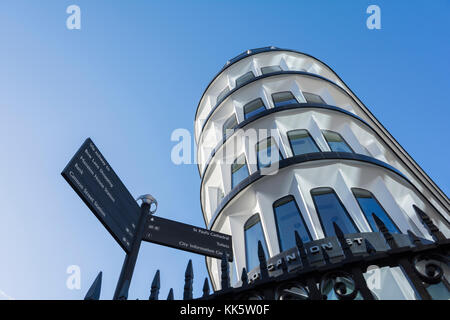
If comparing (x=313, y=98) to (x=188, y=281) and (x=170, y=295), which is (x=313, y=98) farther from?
(x=170, y=295)

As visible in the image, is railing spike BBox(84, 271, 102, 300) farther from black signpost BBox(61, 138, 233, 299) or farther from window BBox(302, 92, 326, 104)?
window BBox(302, 92, 326, 104)

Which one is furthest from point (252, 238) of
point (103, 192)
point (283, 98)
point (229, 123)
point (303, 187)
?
point (283, 98)

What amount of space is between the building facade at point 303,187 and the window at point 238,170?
45 millimetres

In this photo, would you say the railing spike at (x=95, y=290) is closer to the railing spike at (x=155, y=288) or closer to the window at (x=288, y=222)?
the railing spike at (x=155, y=288)

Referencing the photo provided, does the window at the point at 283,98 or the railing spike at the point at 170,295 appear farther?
the window at the point at 283,98

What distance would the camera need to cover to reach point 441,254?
2.84 m

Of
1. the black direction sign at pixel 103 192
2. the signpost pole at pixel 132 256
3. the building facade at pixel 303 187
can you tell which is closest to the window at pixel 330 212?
the building facade at pixel 303 187

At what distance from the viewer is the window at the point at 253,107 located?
14.8 metres

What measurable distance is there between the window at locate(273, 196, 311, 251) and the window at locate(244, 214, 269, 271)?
0.62 metres

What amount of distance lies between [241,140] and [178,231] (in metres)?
8.46

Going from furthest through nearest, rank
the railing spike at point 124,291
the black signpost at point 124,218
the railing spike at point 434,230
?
the black signpost at point 124,218 < the railing spike at point 124,291 < the railing spike at point 434,230

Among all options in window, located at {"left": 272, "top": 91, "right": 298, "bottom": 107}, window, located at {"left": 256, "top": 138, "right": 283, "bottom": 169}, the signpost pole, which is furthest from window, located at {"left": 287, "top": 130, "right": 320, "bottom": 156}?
the signpost pole

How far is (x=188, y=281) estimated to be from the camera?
348 cm

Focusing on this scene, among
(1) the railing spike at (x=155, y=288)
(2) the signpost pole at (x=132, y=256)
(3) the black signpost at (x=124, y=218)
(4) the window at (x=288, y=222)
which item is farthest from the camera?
(4) the window at (x=288, y=222)
